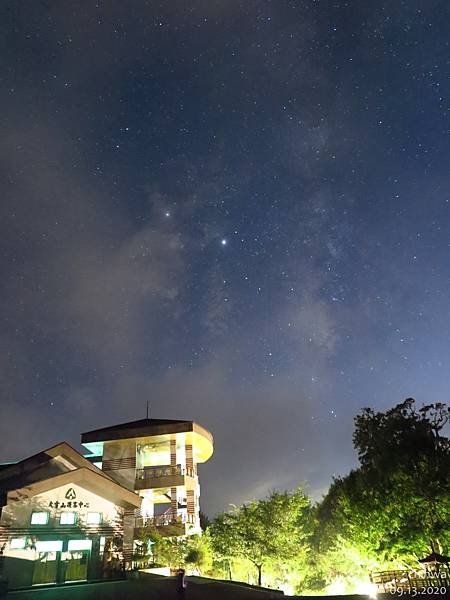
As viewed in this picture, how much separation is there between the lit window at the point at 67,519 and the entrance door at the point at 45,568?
1.51 m

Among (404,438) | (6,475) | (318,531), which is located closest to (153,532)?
(6,475)

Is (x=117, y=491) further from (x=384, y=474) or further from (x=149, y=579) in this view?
(x=384, y=474)

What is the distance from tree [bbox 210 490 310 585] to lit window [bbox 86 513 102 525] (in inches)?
291

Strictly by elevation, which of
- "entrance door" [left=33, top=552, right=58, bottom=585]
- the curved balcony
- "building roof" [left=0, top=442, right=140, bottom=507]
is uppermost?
the curved balcony

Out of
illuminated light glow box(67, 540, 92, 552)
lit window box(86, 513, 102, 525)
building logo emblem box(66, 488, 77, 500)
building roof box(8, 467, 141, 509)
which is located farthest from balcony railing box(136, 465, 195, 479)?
illuminated light glow box(67, 540, 92, 552)

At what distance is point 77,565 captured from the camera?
82.9ft

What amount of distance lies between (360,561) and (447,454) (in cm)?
883

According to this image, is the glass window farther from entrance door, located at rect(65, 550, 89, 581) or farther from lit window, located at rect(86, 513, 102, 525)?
lit window, located at rect(86, 513, 102, 525)

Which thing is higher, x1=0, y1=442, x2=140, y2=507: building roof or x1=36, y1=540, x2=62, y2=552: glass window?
x1=0, y1=442, x2=140, y2=507: building roof

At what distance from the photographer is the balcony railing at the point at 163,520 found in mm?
33450

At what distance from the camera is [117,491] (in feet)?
90.3

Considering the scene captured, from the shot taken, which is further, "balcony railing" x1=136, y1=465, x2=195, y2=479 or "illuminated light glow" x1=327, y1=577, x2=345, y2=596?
"balcony railing" x1=136, y1=465, x2=195, y2=479

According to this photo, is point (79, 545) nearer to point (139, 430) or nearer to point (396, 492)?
point (139, 430)

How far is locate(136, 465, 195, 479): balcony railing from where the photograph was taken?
36781mm
